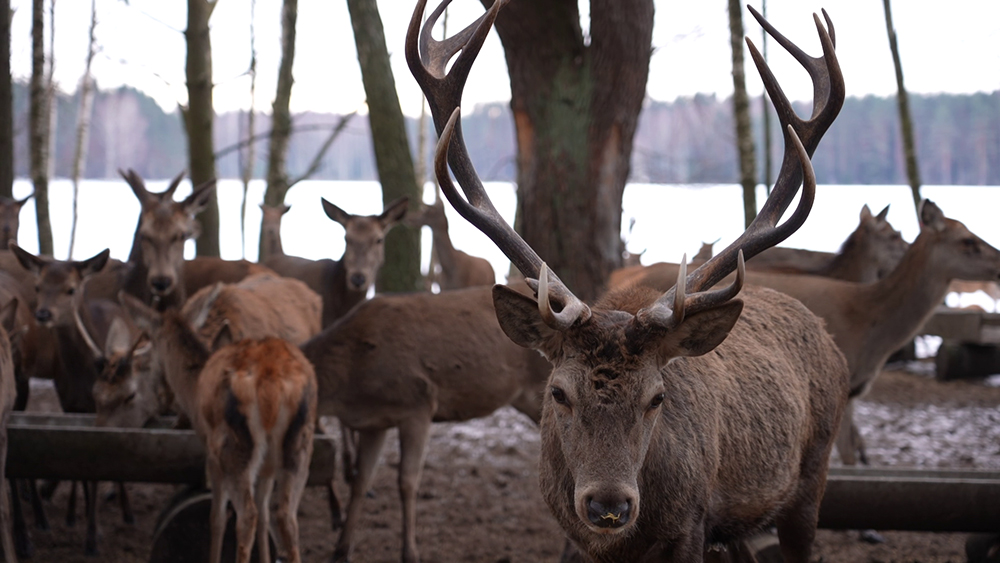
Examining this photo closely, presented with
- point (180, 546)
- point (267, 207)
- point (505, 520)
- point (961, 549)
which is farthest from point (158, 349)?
point (267, 207)

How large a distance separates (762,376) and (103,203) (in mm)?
44072

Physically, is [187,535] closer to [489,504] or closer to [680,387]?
[489,504]

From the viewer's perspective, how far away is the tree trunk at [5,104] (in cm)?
1011

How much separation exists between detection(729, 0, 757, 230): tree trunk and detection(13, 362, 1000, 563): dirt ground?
10.4 ft

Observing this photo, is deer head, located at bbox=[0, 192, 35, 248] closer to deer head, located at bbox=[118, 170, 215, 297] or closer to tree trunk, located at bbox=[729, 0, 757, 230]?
deer head, located at bbox=[118, 170, 215, 297]

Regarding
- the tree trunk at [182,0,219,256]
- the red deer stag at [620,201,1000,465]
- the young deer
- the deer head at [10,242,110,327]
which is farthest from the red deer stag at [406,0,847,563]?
the tree trunk at [182,0,219,256]

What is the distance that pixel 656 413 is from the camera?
3.05m

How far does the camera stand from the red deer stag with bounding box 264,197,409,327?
8117 millimetres

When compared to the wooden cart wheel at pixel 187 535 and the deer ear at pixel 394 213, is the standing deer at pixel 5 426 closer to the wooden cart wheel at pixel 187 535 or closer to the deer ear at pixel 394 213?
the wooden cart wheel at pixel 187 535

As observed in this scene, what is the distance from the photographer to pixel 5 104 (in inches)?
401

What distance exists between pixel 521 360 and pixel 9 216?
675cm

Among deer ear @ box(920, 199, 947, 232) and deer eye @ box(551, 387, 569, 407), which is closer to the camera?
deer eye @ box(551, 387, 569, 407)

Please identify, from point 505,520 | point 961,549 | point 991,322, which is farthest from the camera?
point 991,322

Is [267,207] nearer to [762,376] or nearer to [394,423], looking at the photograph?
[394,423]
